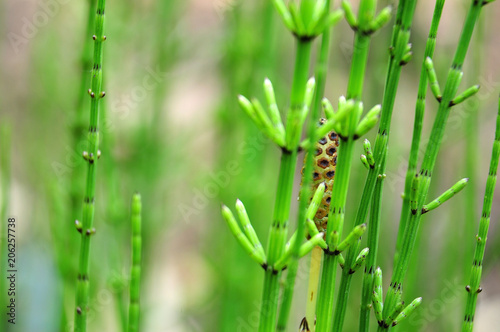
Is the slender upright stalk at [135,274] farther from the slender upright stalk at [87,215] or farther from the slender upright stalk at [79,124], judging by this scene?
the slender upright stalk at [79,124]

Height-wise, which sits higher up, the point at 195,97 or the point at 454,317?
the point at 195,97

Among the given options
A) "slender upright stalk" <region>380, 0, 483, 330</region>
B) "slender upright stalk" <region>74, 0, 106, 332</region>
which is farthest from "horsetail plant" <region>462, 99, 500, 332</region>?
"slender upright stalk" <region>74, 0, 106, 332</region>

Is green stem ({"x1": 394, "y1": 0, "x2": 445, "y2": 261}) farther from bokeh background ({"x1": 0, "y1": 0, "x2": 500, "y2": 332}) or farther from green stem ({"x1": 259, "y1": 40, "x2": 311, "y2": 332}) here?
bokeh background ({"x1": 0, "y1": 0, "x2": 500, "y2": 332})

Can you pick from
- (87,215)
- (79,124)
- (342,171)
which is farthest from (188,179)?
(342,171)

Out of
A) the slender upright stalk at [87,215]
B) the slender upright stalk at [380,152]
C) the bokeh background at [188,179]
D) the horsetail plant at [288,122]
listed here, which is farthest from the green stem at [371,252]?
the bokeh background at [188,179]

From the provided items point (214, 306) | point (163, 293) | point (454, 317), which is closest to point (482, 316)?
point (454, 317)

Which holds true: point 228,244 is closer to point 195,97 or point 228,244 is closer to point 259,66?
point 259,66
